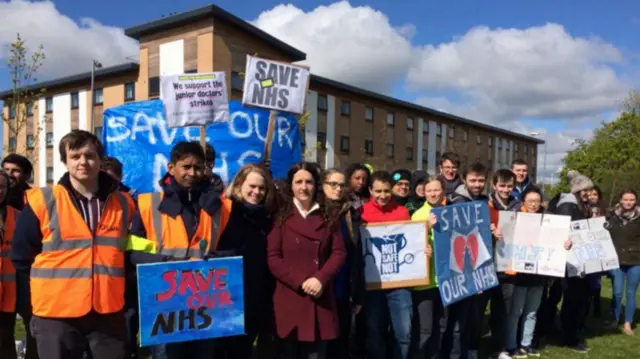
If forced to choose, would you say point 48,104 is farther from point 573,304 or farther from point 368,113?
point 573,304

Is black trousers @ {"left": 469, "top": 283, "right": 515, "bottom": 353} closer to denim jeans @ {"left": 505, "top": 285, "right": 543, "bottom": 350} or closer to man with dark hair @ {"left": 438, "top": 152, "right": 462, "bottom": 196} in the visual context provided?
denim jeans @ {"left": 505, "top": 285, "right": 543, "bottom": 350}

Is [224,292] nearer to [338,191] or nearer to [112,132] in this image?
[338,191]

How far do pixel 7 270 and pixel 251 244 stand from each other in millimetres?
2035

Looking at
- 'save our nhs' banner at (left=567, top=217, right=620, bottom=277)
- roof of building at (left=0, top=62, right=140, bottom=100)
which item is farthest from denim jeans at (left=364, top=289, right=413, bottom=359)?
roof of building at (left=0, top=62, right=140, bottom=100)

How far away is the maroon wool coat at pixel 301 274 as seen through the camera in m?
4.14

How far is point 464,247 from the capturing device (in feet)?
17.6

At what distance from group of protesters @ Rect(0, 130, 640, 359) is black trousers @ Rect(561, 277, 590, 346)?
0.03 metres

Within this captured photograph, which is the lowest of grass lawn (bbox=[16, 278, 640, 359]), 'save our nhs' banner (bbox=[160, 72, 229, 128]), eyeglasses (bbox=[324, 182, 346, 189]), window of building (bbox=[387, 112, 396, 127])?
grass lawn (bbox=[16, 278, 640, 359])

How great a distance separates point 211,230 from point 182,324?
713 millimetres

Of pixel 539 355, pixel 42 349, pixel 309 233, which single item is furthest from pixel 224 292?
pixel 539 355

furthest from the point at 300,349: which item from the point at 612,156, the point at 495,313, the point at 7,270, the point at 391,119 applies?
the point at 391,119

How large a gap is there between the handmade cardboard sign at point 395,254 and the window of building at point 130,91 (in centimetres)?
3164

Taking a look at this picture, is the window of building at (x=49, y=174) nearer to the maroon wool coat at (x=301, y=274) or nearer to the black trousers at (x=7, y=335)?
the black trousers at (x=7, y=335)

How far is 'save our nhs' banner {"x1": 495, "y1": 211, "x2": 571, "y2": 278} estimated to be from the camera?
589 centimetres
